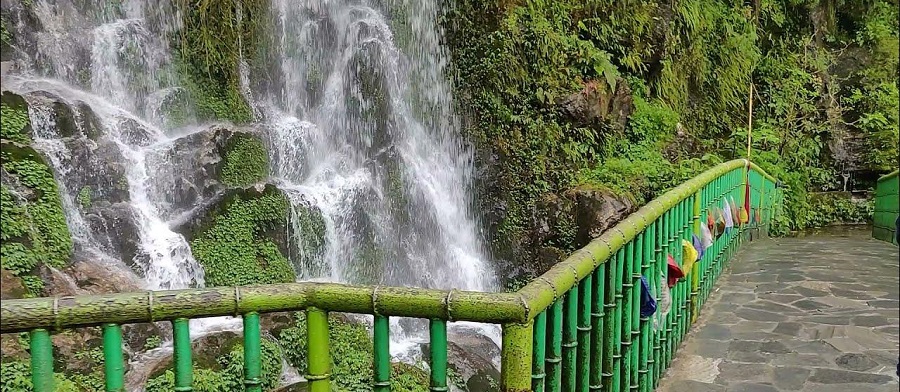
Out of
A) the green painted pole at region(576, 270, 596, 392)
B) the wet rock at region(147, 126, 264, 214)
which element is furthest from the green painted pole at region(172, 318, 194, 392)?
the wet rock at region(147, 126, 264, 214)

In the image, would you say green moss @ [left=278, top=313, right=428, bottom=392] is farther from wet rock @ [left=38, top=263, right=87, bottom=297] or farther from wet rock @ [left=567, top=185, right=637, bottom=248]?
wet rock @ [left=567, top=185, right=637, bottom=248]

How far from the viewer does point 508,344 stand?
5.65 feet

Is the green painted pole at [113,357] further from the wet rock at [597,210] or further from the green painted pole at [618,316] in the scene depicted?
the wet rock at [597,210]

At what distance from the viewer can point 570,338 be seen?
85.6 inches

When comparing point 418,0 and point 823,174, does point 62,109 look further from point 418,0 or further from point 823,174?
point 823,174

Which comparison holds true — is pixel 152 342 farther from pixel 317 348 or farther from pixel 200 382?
pixel 317 348

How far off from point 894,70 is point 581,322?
1.46 m

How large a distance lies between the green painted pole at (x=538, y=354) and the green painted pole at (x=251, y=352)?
694 millimetres

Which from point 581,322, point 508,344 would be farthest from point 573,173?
point 508,344

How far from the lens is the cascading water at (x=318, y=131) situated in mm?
7520

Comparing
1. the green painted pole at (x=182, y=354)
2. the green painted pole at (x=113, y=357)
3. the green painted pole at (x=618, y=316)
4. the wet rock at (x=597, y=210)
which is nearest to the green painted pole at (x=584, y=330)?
the green painted pole at (x=618, y=316)

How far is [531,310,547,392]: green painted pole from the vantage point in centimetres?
186

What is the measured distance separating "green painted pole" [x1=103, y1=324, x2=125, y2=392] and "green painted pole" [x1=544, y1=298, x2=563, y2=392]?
1.09m

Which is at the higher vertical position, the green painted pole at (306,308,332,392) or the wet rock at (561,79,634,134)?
the wet rock at (561,79,634,134)
